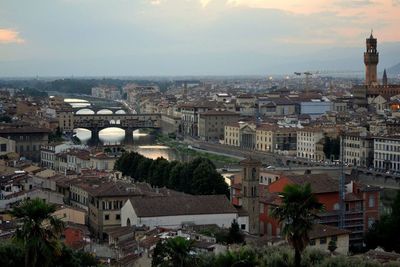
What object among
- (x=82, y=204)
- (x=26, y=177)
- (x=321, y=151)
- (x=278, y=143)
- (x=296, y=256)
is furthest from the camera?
(x=278, y=143)

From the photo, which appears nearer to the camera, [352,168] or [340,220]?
[340,220]

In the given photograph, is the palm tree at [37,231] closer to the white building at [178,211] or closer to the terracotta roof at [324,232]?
the terracotta roof at [324,232]

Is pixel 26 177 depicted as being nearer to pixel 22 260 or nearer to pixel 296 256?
pixel 22 260

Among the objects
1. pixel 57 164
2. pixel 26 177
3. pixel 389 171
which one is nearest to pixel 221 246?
pixel 26 177

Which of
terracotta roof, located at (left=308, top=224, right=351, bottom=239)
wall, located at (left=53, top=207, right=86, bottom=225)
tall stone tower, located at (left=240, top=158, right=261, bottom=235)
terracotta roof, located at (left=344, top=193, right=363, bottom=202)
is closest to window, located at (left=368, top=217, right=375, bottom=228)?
terracotta roof, located at (left=344, top=193, right=363, bottom=202)

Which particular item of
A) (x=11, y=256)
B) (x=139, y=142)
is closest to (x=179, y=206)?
(x=11, y=256)

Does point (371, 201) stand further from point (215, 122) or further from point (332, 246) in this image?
point (215, 122)

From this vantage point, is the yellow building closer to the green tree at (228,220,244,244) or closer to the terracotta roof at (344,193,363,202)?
the terracotta roof at (344,193,363,202)
